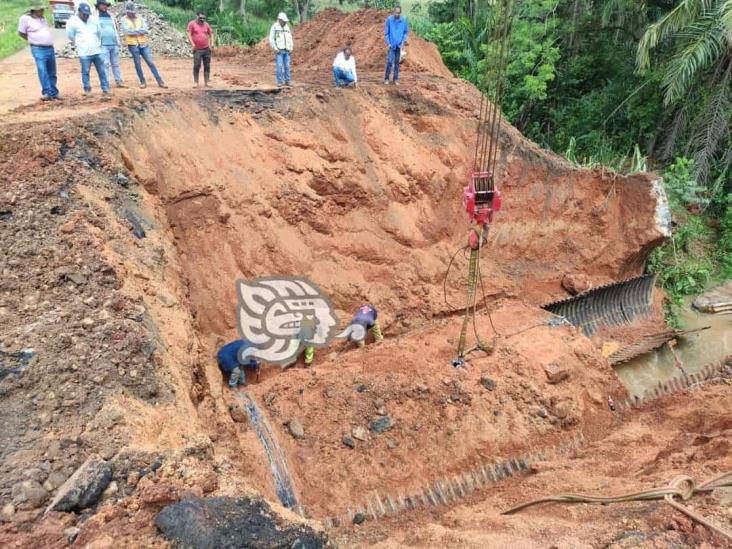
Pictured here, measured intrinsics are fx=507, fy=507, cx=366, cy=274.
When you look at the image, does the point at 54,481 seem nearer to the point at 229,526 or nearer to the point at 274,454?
the point at 229,526

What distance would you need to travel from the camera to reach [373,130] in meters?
10.6

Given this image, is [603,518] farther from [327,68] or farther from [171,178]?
[327,68]

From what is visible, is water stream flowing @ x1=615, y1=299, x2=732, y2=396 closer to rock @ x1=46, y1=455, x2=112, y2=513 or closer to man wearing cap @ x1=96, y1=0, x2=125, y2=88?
rock @ x1=46, y1=455, x2=112, y2=513

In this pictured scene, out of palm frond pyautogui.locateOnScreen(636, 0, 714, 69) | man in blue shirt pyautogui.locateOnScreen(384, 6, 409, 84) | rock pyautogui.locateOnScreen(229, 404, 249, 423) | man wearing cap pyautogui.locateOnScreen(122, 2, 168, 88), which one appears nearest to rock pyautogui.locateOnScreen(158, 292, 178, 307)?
rock pyautogui.locateOnScreen(229, 404, 249, 423)

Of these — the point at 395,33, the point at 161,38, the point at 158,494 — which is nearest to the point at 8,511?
the point at 158,494

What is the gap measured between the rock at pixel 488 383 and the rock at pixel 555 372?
3.24ft

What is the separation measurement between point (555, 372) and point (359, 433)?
340 cm

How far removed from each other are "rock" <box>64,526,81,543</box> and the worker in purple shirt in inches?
231

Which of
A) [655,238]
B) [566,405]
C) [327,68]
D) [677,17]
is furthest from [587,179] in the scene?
[327,68]

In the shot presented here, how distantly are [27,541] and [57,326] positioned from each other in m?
2.15

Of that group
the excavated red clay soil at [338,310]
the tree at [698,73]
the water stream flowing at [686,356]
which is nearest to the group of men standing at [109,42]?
the excavated red clay soil at [338,310]

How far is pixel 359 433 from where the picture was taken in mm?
6957

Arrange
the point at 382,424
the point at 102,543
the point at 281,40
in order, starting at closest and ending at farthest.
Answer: the point at 102,543
the point at 382,424
the point at 281,40

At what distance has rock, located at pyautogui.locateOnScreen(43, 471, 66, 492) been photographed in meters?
3.37
